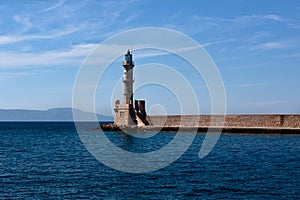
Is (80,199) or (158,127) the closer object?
(80,199)

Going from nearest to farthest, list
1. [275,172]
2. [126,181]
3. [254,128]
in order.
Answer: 1. [126,181]
2. [275,172]
3. [254,128]

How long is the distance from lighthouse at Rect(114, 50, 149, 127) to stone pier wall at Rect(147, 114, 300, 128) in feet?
10.8

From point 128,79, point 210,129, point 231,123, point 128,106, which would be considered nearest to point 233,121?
point 231,123

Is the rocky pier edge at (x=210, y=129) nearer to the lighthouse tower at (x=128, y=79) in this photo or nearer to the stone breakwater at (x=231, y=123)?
the stone breakwater at (x=231, y=123)

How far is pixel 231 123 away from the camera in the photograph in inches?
3137

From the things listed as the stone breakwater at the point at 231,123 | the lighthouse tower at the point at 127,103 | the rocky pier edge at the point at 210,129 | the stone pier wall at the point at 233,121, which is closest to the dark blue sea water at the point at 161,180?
the rocky pier edge at the point at 210,129

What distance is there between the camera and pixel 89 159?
3788 centimetres

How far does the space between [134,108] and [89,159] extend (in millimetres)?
53282

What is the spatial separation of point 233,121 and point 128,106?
22054mm

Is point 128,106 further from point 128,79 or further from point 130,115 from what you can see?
point 128,79

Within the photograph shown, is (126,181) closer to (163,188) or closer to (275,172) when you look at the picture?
(163,188)

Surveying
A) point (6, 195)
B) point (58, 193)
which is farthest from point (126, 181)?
point (6, 195)

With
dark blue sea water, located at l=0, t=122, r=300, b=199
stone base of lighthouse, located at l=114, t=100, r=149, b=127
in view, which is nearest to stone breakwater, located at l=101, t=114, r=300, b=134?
stone base of lighthouse, located at l=114, t=100, r=149, b=127

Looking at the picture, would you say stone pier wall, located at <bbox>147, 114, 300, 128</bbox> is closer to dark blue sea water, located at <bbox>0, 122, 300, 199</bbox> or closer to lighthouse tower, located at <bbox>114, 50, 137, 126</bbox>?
lighthouse tower, located at <bbox>114, 50, 137, 126</bbox>
